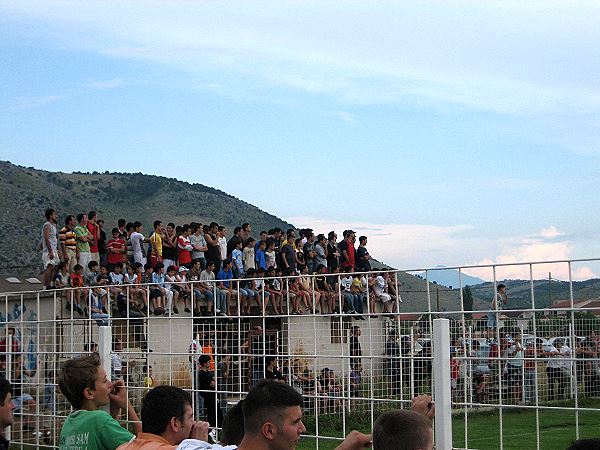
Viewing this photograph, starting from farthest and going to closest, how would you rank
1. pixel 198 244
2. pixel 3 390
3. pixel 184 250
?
pixel 198 244
pixel 184 250
pixel 3 390

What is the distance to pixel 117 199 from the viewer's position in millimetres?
121750

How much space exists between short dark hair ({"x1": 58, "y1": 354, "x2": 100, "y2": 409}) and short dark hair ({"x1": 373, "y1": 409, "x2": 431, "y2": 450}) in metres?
2.59

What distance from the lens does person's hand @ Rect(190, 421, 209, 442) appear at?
481 centimetres

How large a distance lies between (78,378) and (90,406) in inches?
7.0

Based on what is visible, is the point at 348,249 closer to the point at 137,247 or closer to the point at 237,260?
the point at 237,260

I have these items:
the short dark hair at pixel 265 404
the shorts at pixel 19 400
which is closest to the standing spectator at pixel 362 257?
the shorts at pixel 19 400

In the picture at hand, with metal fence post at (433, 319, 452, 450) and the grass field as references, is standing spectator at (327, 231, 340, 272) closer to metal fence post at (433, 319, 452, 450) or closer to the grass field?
the grass field

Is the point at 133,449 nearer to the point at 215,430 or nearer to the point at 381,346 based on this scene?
the point at 215,430

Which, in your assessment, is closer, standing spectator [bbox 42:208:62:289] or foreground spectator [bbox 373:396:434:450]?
foreground spectator [bbox 373:396:434:450]

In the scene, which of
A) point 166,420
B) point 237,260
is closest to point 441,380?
point 166,420

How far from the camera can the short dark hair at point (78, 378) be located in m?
6.05

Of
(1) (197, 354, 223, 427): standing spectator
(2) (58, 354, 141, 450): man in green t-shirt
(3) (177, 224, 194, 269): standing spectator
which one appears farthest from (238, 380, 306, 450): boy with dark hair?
(3) (177, 224, 194, 269): standing spectator

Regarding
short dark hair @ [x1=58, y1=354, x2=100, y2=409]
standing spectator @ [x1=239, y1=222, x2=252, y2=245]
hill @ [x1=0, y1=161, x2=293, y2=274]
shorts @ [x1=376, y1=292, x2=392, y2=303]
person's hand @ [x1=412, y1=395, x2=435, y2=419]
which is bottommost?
person's hand @ [x1=412, y1=395, x2=435, y2=419]

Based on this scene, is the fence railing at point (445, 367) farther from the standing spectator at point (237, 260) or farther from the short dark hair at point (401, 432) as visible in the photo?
the standing spectator at point (237, 260)
